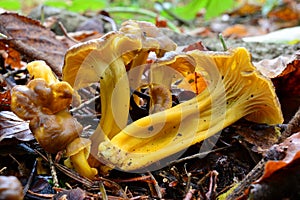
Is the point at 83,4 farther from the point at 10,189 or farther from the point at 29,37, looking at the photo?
the point at 10,189

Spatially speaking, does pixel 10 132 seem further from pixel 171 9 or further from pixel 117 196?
pixel 171 9

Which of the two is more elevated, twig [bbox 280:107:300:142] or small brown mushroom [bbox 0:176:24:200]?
twig [bbox 280:107:300:142]

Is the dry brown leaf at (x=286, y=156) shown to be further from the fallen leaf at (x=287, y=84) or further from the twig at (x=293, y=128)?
the fallen leaf at (x=287, y=84)

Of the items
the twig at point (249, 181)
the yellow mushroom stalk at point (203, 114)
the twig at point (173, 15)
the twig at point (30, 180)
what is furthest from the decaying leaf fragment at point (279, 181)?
the twig at point (173, 15)

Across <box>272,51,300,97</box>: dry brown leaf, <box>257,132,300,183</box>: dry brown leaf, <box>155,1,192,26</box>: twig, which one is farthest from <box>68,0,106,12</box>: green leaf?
<box>257,132,300,183</box>: dry brown leaf

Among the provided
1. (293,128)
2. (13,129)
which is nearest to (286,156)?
(293,128)

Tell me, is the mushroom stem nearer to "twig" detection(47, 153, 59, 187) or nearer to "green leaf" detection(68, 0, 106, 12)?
"twig" detection(47, 153, 59, 187)

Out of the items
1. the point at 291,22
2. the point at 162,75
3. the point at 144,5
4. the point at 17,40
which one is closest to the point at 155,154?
the point at 162,75
